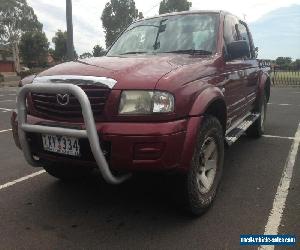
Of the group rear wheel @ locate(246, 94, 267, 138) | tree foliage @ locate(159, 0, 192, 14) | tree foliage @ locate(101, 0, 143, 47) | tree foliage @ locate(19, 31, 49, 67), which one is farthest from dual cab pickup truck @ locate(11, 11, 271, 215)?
tree foliage @ locate(101, 0, 143, 47)

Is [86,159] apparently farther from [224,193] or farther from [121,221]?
[224,193]

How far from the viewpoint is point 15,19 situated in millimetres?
54281

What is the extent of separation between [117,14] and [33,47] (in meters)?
14.8

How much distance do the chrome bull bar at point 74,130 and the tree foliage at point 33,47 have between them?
52189 mm

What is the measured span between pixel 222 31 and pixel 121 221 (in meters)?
2.42

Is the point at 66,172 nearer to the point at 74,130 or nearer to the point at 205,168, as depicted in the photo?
the point at 74,130

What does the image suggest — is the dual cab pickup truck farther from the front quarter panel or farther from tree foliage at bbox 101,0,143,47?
tree foliage at bbox 101,0,143,47

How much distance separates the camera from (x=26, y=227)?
3.42 m

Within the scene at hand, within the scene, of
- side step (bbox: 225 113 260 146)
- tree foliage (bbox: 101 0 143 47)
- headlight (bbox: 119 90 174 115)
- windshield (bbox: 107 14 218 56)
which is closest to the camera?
headlight (bbox: 119 90 174 115)

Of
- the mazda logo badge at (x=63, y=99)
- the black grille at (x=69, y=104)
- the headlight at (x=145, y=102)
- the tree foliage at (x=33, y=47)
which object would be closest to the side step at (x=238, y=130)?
the headlight at (x=145, y=102)

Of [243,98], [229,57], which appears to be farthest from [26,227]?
[243,98]

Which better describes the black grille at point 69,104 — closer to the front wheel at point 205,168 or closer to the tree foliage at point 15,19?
the front wheel at point 205,168

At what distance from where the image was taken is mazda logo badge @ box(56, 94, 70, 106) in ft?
10.5

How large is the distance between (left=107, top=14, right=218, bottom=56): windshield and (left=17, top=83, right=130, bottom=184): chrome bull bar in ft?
5.10
